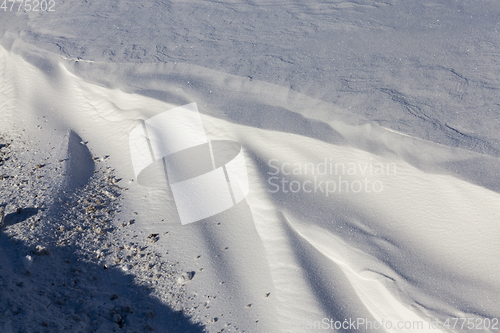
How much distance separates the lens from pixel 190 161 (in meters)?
3.72

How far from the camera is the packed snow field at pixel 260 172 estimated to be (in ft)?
8.71

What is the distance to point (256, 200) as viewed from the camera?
3322mm

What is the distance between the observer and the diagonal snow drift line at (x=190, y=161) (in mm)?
3398

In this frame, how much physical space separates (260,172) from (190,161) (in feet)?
2.40

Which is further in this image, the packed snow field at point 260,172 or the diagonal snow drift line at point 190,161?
the diagonal snow drift line at point 190,161

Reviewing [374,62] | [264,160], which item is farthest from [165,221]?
[374,62]

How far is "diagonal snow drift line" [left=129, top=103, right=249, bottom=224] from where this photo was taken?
3.40 m

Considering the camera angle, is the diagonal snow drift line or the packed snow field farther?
the diagonal snow drift line

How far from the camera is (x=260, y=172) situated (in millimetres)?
3518

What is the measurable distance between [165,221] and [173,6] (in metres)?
3.65

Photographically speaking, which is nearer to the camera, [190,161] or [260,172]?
[260,172]

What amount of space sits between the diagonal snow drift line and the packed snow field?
0.02 m

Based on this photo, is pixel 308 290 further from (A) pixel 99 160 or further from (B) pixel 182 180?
(A) pixel 99 160

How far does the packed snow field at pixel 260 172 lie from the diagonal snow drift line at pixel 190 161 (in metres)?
0.02
